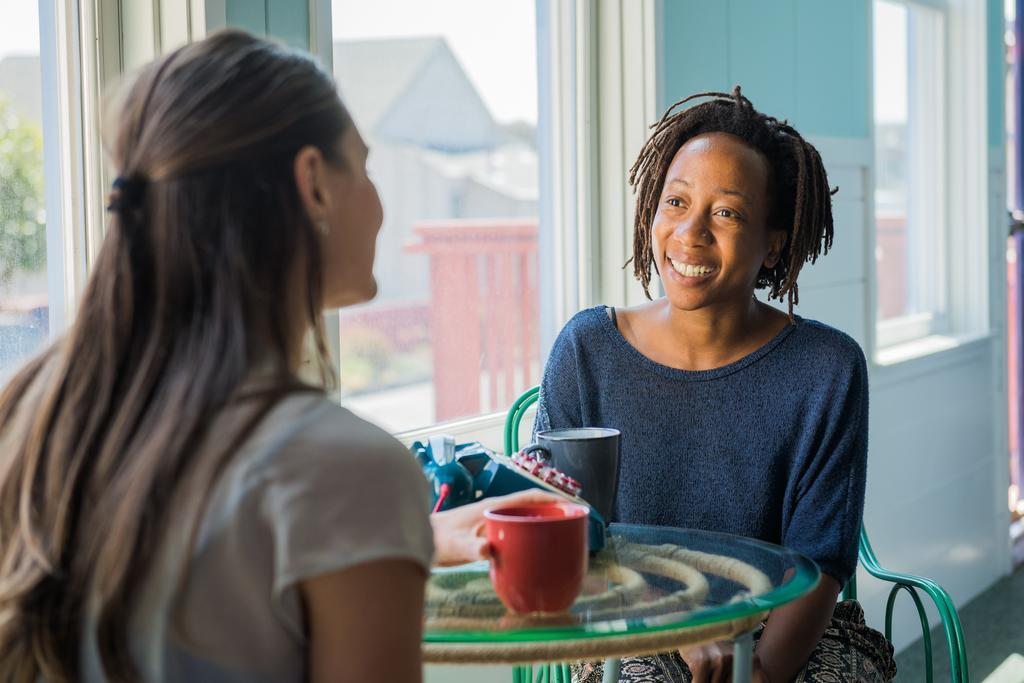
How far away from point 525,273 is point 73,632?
1765 mm

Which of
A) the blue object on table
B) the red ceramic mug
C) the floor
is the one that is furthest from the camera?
the floor

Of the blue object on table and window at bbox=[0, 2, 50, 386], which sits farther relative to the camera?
window at bbox=[0, 2, 50, 386]

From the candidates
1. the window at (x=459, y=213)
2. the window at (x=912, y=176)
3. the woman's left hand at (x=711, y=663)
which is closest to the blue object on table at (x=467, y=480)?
the woman's left hand at (x=711, y=663)

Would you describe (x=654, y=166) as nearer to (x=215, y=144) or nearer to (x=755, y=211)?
(x=755, y=211)

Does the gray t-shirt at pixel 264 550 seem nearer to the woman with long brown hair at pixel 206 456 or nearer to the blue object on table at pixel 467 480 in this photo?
the woman with long brown hair at pixel 206 456

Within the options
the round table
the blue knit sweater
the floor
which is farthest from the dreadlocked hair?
the floor

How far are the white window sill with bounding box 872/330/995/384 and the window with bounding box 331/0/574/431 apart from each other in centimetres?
114

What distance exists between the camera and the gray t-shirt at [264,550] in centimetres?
70

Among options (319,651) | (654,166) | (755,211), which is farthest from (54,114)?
(319,651)

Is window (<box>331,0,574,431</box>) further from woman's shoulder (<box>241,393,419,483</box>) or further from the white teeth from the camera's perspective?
woman's shoulder (<box>241,393,419,483</box>)

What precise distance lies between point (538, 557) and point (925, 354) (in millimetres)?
2634

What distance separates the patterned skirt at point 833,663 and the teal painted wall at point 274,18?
0.96m

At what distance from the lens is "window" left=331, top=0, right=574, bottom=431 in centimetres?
213

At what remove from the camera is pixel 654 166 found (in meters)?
1.74
